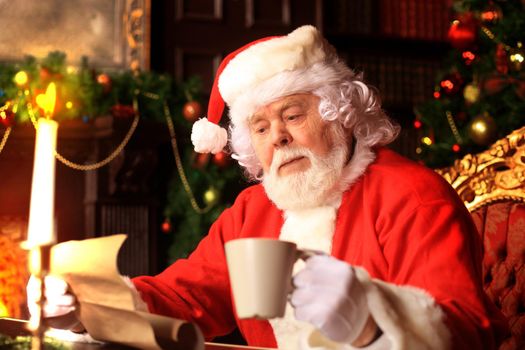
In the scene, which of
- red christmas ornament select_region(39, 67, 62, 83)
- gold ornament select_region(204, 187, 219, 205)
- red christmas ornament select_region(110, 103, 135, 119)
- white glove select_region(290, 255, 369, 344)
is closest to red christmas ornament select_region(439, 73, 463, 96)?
gold ornament select_region(204, 187, 219, 205)

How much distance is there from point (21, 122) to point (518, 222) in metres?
2.93

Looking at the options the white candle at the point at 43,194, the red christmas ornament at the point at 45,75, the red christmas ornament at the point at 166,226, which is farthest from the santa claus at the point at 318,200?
the red christmas ornament at the point at 166,226

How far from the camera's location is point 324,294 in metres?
1.24

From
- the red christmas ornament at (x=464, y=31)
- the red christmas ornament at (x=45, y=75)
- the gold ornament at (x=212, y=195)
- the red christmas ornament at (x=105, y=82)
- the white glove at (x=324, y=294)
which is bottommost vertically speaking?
the gold ornament at (x=212, y=195)

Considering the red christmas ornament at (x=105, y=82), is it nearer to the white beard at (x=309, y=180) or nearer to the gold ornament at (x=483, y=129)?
the gold ornament at (x=483, y=129)

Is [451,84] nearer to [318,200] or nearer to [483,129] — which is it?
[483,129]

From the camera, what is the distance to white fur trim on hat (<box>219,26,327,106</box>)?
220 centimetres

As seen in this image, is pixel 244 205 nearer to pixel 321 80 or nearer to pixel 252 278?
pixel 321 80

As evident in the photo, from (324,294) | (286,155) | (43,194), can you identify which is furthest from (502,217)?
(43,194)

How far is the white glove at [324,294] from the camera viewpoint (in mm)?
1243

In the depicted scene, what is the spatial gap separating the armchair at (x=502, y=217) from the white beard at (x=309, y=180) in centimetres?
42

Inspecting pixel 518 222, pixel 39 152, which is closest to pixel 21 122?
pixel 518 222

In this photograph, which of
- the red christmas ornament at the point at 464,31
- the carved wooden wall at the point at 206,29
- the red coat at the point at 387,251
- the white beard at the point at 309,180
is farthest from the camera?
the carved wooden wall at the point at 206,29

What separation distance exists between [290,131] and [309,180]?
129 mm
